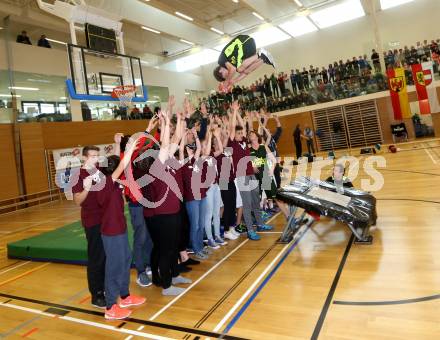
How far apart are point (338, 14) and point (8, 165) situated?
63.0ft

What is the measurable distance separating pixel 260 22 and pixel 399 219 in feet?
57.3

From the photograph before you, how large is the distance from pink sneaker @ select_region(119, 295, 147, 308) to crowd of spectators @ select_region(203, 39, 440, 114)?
1225cm

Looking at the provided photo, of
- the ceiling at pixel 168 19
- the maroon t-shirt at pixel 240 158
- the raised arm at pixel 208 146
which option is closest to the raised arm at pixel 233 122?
the maroon t-shirt at pixel 240 158

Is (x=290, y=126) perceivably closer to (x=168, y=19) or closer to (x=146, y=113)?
(x=146, y=113)

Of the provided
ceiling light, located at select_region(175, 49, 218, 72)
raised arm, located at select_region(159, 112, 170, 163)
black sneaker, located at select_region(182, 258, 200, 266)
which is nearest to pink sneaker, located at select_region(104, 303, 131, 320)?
black sneaker, located at select_region(182, 258, 200, 266)

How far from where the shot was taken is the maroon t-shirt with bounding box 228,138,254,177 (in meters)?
5.09

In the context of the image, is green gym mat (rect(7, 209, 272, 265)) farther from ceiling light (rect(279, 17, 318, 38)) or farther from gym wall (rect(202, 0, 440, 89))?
ceiling light (rect(279, 17, 318, 38))

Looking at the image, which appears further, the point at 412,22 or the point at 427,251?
the point at 412,22

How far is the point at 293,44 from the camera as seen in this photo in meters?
21.5

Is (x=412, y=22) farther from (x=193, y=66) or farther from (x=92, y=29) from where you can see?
(x=92, y=29)

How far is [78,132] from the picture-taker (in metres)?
14.7

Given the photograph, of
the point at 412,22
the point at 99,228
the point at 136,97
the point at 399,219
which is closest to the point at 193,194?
the point at 99,228

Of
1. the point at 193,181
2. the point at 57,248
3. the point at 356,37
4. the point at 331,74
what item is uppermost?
the point at 356,37

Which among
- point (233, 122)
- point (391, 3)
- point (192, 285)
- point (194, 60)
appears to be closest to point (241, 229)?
point (233, 122)
